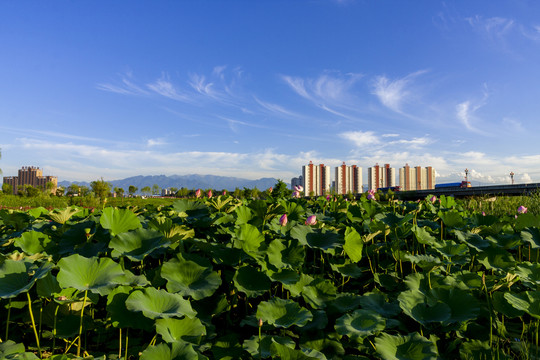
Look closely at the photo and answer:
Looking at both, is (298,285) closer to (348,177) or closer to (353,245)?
(353,245)

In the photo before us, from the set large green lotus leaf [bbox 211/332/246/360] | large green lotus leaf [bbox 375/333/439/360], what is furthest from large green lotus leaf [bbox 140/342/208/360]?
large green lotus leaf [bbox 375/333/439/360]

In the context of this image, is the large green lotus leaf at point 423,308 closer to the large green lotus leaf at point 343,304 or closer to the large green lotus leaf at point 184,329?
the large green lotus leaf at point 343,304

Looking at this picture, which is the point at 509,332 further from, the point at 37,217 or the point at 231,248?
the point at 37,217

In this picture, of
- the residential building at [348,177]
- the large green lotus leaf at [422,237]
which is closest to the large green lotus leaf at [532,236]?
the large green lotus leaf at [422,237]

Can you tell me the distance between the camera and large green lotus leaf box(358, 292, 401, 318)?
5.30 ft

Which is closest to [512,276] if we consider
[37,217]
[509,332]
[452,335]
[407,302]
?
[509,332]

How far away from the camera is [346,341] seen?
158 cm

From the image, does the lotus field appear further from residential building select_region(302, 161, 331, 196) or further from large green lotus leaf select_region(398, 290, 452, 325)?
residential building select_region(302, 161, 331, 196)

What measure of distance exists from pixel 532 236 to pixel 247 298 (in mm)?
2144

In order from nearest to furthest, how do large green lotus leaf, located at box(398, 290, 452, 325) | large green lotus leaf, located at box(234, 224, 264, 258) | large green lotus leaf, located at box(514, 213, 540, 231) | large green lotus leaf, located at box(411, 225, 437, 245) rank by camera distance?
large green lotus leaf, located at box(398, 290, 452, 325)
large green lotus leaf, located at box(234, 224, 264, 258)
large green lotus leaf, located at box(411, 225, 437, 245)
large green lotus leaf, located at box(514, 213, 540, 231)

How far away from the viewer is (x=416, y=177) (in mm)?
107938

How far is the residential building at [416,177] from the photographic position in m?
105

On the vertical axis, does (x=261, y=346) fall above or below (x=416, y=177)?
below

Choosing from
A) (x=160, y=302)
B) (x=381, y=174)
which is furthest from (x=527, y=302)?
(x=381, y=174)
